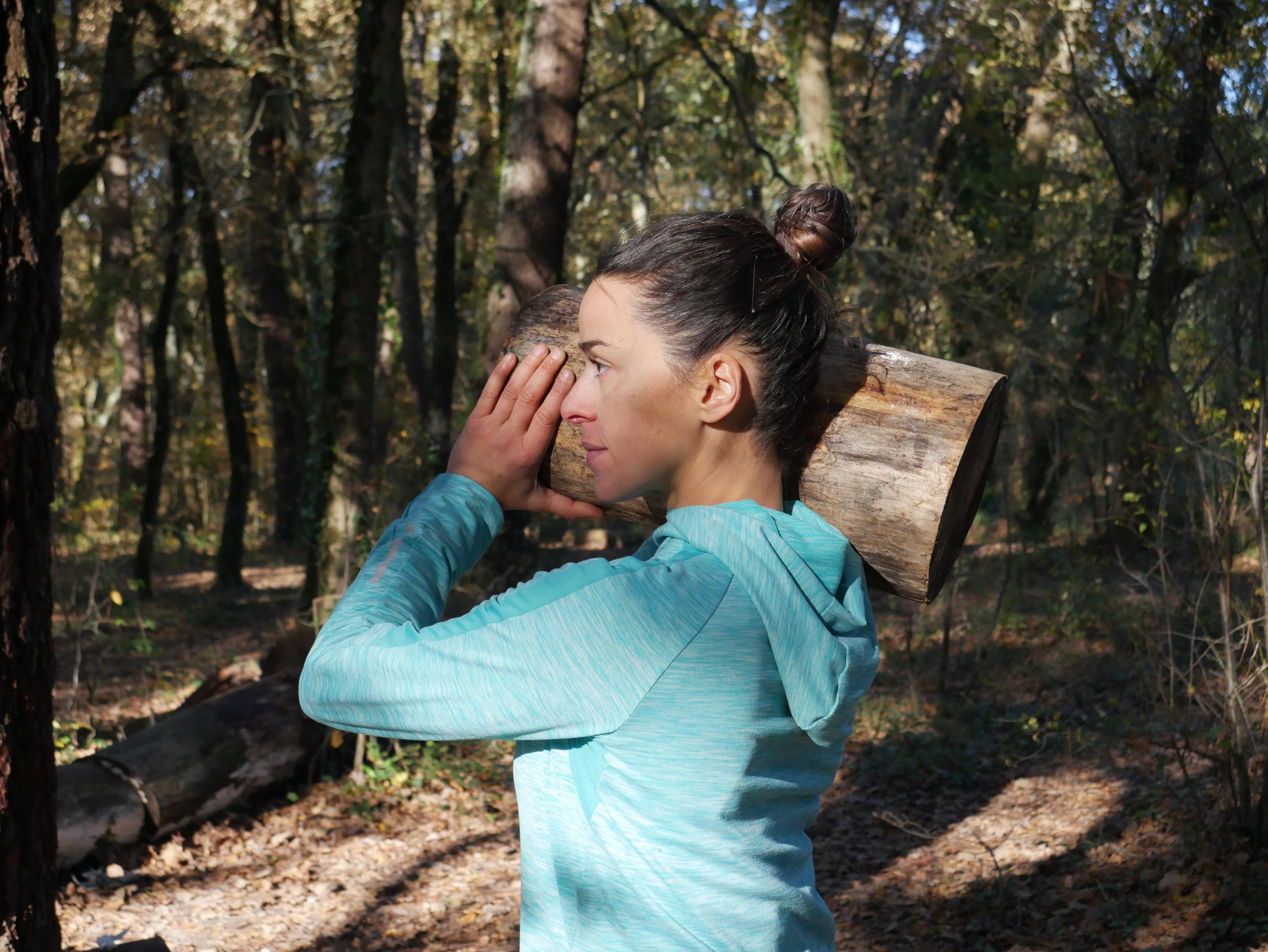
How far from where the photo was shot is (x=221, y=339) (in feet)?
40.2

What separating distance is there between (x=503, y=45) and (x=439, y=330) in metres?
3.83

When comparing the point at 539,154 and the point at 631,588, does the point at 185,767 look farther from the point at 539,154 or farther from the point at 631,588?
the point at 631,588

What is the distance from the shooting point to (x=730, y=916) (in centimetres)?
139

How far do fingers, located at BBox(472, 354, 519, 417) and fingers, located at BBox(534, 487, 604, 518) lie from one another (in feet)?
0.57

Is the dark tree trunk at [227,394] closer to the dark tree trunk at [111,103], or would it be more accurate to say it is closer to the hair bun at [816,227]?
the dark tree trunk at [111,103]

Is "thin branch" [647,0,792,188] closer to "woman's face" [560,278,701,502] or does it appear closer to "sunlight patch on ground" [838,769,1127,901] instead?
"sunlight patch on ground" [838,769,1127,901]

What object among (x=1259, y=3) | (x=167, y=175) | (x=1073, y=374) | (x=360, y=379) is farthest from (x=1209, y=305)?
(x=167, y=175)

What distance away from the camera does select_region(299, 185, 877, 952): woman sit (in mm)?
1298

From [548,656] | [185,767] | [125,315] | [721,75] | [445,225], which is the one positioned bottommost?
[185,767]

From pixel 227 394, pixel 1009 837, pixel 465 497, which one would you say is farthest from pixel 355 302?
pixel 465 497

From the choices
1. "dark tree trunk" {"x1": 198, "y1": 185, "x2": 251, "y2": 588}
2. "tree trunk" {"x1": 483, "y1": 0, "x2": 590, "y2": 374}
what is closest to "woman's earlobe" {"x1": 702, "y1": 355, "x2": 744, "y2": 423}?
"tree trunk" {"x1": 483, "y1": 0, "x2": 590, "y2": 374}

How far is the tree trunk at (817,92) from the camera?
10203 millimetres

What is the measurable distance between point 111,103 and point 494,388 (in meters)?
9.26

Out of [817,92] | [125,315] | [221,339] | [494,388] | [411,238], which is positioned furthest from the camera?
[125,315]
